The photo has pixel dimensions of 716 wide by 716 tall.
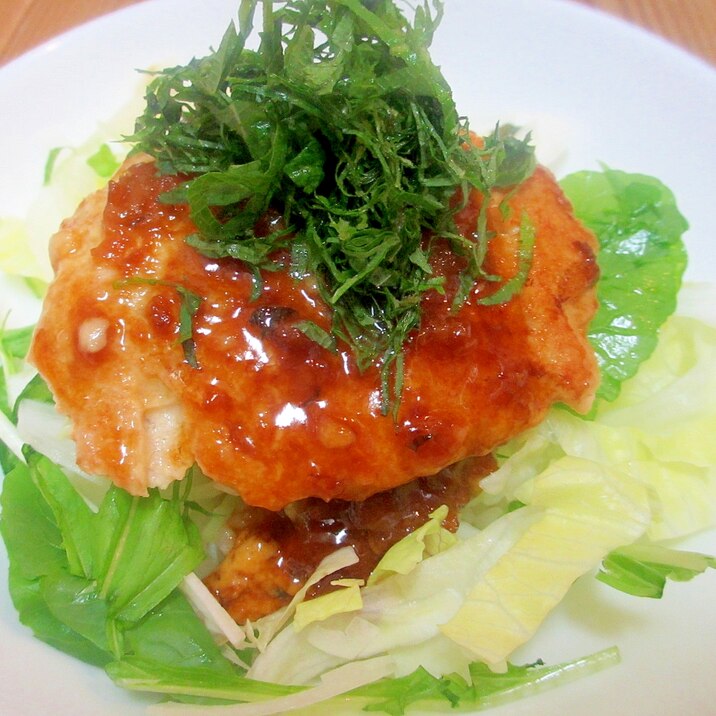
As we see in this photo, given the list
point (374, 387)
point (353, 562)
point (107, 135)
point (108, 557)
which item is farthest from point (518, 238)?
point (107, 135)

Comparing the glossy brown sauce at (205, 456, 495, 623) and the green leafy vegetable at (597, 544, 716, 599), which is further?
the glossy brown sauce at (205, 456, 495, 623)

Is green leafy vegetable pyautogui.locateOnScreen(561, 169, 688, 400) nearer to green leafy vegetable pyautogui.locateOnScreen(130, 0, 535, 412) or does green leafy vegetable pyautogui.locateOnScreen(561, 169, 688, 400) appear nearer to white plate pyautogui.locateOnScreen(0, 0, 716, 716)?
white plate pyautogui.locateOnScreen(0, 0, 716, 716)

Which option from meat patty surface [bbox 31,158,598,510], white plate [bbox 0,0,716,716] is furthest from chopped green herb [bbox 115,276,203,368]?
white plate [bbox 0,0,716,716]

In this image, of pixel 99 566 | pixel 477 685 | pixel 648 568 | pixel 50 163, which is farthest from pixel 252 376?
pixel 50 163

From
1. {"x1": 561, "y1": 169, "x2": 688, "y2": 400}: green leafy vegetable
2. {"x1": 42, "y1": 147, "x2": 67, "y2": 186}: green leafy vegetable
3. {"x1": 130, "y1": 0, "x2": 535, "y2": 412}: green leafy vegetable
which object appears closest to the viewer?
{"x1": 130, "y1": 0, "x2": 535, "y2": 412}: green leafy vegetable

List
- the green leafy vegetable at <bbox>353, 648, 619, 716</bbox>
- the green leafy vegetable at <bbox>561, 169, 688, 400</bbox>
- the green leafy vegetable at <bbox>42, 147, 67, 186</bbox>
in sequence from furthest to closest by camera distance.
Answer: the green leafy vegetable at <bbox>42, 147, 67, 186</bbox> → the green leafy vegetable at <bbox>561, 169, 688, 400</bbox> → the green leafy vegetable at <bbox>353, 648, 619, 716</bbox>

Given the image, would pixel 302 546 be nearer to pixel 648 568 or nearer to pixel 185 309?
pixel 185 309
